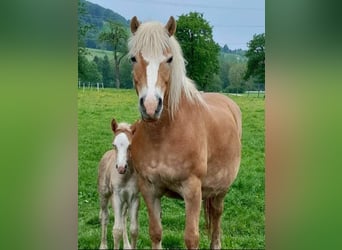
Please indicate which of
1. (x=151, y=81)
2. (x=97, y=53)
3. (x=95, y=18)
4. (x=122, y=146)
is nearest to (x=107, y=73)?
(x=97, y=53)

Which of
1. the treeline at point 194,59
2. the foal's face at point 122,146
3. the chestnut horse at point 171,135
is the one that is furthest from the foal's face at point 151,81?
the treeline at point 194,59

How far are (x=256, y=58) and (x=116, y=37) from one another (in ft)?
2.03

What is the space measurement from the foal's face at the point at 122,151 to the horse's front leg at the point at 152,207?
→ 0.29 ft

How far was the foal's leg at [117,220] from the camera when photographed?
6.92 feet

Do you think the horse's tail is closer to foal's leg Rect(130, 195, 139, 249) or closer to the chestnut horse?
the chestnut horse

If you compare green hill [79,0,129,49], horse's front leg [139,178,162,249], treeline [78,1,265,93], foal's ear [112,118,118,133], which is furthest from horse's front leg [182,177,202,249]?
green hill [79,0,129,49]

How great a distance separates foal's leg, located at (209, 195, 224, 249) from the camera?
2.23 meters

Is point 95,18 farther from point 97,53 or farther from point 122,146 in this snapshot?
point 122,146

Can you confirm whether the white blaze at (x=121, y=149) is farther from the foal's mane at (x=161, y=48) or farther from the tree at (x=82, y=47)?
the tree at (x=82, y=47)

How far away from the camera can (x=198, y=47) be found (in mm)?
2211
